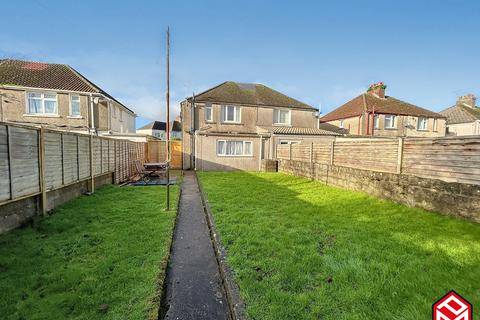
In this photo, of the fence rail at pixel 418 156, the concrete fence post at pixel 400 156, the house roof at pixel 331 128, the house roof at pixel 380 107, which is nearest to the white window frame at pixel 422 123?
the house roof at pixel 380 107

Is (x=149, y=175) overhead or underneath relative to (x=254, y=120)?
underneath

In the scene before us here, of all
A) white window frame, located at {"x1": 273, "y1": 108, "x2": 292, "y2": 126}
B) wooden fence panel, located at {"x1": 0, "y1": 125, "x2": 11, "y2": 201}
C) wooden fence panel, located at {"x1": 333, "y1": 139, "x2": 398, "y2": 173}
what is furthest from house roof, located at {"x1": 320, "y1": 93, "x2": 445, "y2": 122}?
wooden fence panel, located at {"x1": 0, "y1": 125, "x2": 11, "y2": 201}

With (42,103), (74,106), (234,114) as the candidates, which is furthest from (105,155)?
(42,103)

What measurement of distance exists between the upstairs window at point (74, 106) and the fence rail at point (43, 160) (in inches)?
443

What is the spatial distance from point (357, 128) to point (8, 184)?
2905 cm

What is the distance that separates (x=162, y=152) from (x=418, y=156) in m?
19.0

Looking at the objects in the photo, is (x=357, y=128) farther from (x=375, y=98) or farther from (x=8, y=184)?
(x=8, y=184)

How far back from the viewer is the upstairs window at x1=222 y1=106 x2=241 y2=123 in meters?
20.7

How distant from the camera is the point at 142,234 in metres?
5.29

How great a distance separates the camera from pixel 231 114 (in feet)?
68.7

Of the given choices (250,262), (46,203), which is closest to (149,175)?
(46,203)

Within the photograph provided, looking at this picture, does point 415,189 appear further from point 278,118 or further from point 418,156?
point 278,118

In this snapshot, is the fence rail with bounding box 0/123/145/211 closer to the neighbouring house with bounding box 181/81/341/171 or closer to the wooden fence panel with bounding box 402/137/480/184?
the neighbouring house with bounding box 181/81/341/171

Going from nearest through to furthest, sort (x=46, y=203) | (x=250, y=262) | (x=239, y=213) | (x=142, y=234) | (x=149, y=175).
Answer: (x=250, y=262) → (x=142, y=234) → (x=46, y=203) → (x=239, y=213) → (x=149, y=175)
